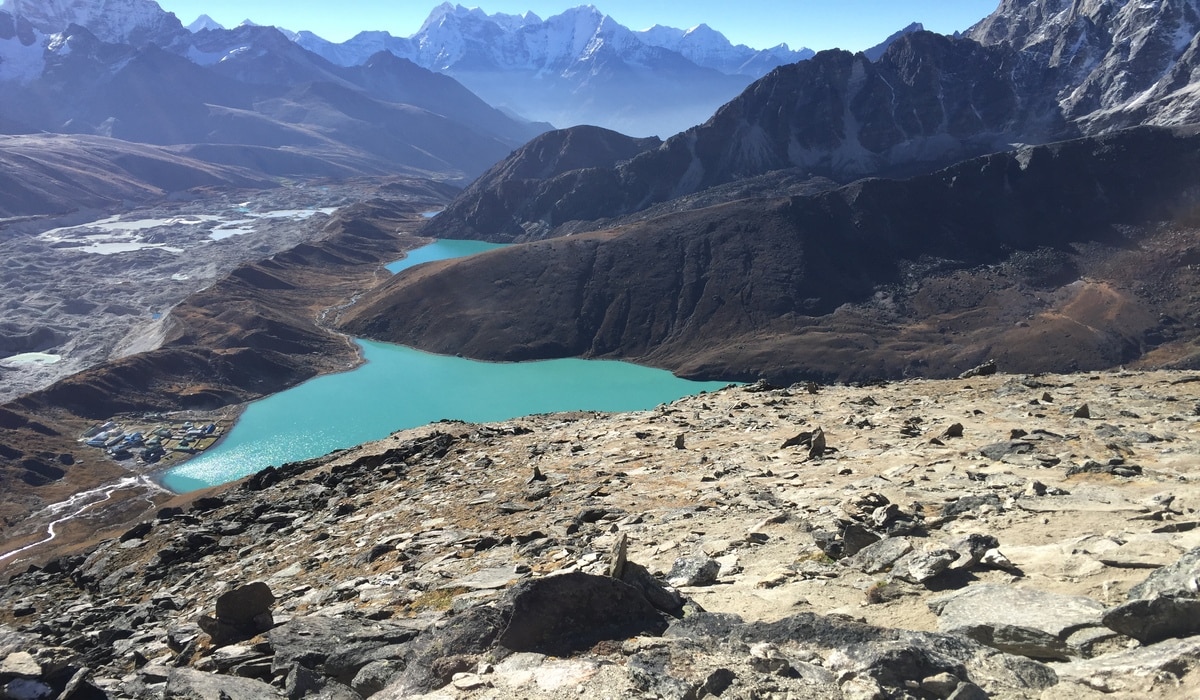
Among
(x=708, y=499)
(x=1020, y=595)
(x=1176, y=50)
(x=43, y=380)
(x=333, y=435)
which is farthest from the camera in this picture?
(x=1176, y=50)

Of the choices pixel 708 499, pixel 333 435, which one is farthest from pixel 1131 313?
pixel 708 499

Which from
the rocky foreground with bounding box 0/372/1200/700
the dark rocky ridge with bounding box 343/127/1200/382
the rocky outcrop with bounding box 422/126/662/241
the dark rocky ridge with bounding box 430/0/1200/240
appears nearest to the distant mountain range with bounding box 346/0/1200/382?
the dark rocky ridge with bounding box 343/127/1200/382

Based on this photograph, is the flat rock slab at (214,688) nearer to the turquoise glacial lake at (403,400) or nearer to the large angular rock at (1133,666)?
the large angular rock at (1133,666)

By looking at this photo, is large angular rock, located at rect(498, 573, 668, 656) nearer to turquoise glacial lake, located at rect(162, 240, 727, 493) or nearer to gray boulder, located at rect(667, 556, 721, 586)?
gray boulder, located at rect(667, 556, 721, 586)

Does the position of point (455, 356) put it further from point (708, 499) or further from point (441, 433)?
point (708, 499)

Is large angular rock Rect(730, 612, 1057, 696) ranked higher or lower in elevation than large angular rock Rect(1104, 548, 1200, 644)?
lower

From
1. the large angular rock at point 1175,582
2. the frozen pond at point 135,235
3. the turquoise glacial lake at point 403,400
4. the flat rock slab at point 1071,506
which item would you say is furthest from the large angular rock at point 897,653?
the frozen pond at point 135,235

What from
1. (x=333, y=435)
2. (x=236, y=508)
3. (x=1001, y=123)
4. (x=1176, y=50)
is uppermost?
(x=1176, y=50)
